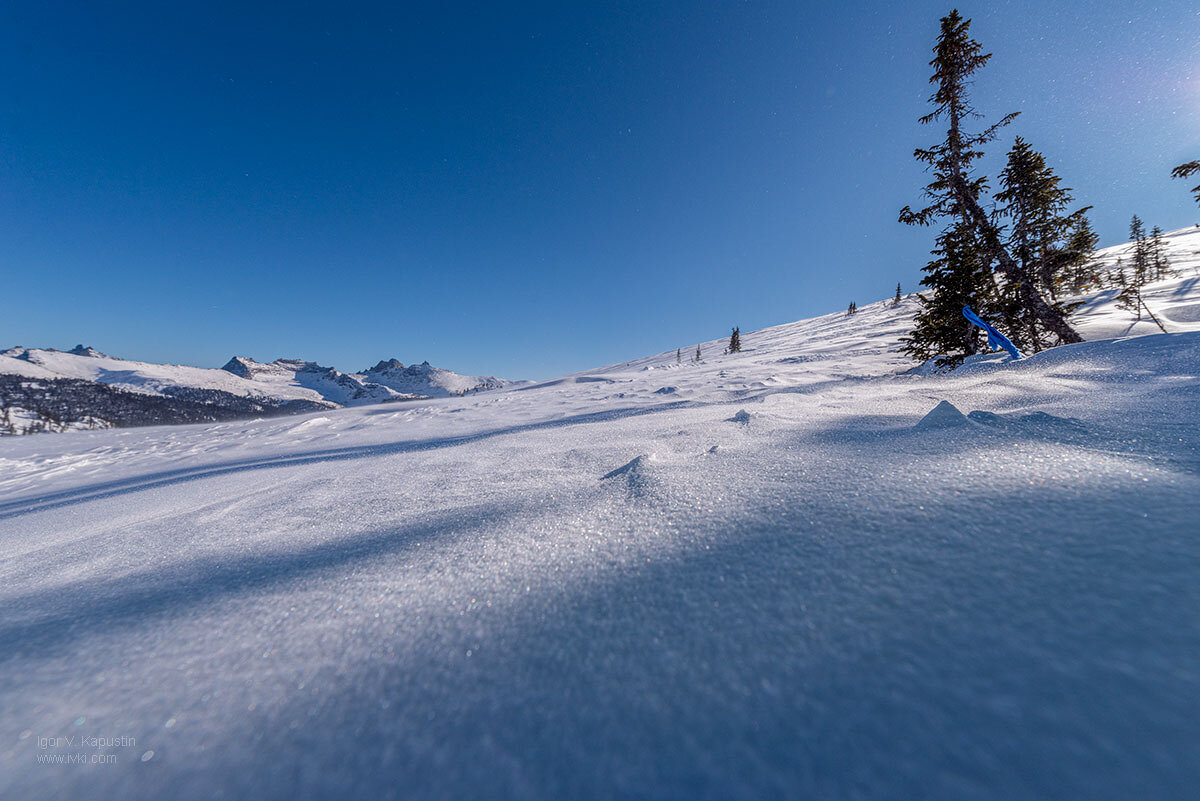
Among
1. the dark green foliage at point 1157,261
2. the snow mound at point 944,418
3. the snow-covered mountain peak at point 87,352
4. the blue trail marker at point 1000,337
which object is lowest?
the snow mound at point 944,418

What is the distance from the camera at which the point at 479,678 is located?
38.5 inches

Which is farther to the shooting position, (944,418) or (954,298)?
(954,298)

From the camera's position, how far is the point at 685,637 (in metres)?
1.00

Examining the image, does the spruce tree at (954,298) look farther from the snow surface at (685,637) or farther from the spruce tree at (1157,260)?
the spruce tree at (1157,260)

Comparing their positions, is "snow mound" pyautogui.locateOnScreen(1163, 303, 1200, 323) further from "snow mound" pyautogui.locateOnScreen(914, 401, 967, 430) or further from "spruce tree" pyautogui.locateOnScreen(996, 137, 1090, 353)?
"snow mound" pyautogui.locateOnScreen(914, 401, 967, 430)

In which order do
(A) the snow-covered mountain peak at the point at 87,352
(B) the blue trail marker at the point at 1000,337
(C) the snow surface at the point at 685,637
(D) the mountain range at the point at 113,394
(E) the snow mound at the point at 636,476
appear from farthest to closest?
(A) the snow-covered mountain peak at the point at 87,352 < (D) the mountain range at the point at 113,394 < (B) the blue trail marker at the point at 1000,337 < (E) the snow mound at the point at 636,476 < (C) the snow surface at the point at 685,637

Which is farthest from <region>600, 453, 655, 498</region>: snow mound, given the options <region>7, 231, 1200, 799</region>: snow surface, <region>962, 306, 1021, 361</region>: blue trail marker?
<region>962, 306, 1021, 361</region>: blue trail marker

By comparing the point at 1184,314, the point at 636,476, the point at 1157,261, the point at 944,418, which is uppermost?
the point at 1157,261

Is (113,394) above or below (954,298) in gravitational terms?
above

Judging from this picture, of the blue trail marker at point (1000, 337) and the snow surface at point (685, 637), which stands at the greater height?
the blue trail marker at point (1000, 337)

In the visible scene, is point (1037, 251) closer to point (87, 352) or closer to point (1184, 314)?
point (1184, 314)

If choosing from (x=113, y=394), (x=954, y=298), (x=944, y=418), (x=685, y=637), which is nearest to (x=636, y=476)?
(x=685, y=637)

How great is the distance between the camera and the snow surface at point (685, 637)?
736 mm

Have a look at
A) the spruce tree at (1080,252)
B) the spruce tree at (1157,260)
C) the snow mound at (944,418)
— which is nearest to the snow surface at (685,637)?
the snow mound at (944,418)
